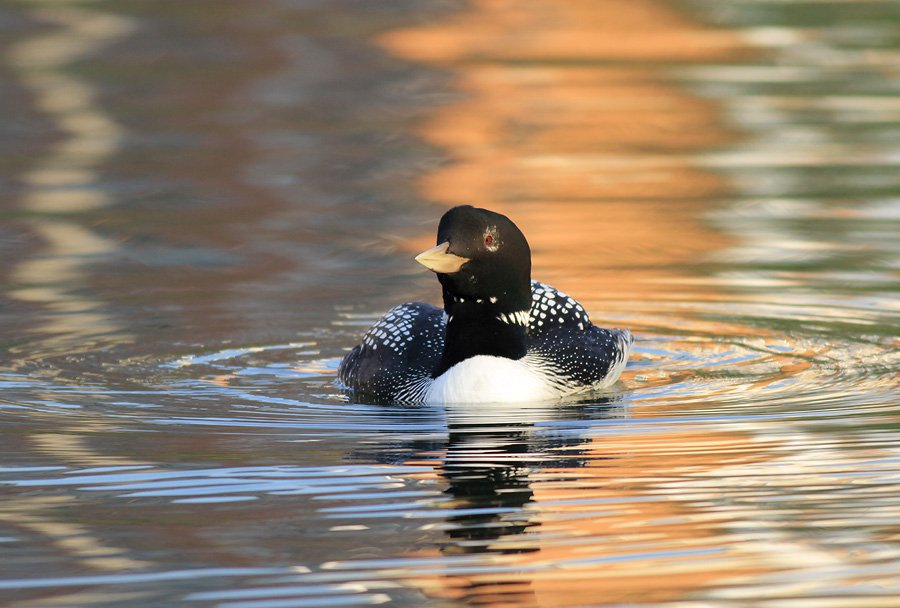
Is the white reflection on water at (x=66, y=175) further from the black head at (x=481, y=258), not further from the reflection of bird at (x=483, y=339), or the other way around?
the black head at (x=481, y=258)

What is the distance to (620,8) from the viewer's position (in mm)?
20062

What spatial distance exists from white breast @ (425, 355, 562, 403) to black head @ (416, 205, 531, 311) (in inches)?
10.9

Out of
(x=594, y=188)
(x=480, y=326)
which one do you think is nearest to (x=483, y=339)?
(x=480, y=326)

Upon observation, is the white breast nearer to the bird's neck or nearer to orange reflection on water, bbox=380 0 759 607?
the bird's neck

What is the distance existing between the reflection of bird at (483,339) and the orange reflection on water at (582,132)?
206 centimetres

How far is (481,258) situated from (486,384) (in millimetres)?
597

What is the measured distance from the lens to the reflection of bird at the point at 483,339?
267 inches

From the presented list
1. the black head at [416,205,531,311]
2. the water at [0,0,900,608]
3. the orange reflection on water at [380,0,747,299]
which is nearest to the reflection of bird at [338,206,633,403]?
the black head at [416,205,531,311]

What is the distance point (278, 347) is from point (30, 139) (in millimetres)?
7997

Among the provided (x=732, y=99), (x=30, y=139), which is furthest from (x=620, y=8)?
(x=30, y=139)

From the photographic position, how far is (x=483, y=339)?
7000 mm

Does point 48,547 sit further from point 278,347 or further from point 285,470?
point 278,347

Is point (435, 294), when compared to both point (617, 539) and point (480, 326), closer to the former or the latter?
point (480, 326)

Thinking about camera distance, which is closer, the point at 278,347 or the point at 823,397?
the point at 823,397
